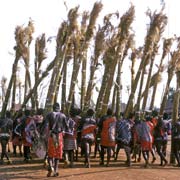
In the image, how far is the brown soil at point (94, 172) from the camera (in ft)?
42.5

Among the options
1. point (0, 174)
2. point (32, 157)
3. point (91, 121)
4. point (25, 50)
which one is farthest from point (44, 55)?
point (0, 174)

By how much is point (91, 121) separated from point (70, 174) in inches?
84.9

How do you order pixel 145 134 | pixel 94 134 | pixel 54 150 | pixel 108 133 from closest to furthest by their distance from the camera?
pixel 54 150 < pixel 108 133 < pixel 94 134 < pixel 145 134

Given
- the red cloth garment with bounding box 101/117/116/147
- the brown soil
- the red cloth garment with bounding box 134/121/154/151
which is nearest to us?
the brown soil

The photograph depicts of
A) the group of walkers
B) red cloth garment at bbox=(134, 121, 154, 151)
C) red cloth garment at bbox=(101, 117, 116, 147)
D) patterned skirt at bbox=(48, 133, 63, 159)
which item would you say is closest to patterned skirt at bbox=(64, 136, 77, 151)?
the group of walkers

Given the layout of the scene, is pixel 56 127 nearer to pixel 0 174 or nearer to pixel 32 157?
pixel 0 174

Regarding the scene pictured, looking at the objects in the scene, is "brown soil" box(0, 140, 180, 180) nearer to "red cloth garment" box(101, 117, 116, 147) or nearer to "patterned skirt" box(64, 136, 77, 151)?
"patterned skirt" box(64, 136, 77, 151)

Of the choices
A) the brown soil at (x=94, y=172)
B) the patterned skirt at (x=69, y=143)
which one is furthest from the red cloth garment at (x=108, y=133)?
the patterned skirt at (x=69, y=143)

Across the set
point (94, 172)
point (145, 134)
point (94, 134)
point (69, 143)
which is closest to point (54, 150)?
point (94, 172)

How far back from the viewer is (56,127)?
41.8ft

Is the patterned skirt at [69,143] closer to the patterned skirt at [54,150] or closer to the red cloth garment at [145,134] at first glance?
the patterned skirt at [54,150]

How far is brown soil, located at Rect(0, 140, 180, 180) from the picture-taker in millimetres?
12962

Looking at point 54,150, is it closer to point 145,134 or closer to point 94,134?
point 94,134

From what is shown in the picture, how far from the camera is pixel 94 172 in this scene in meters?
13.7
